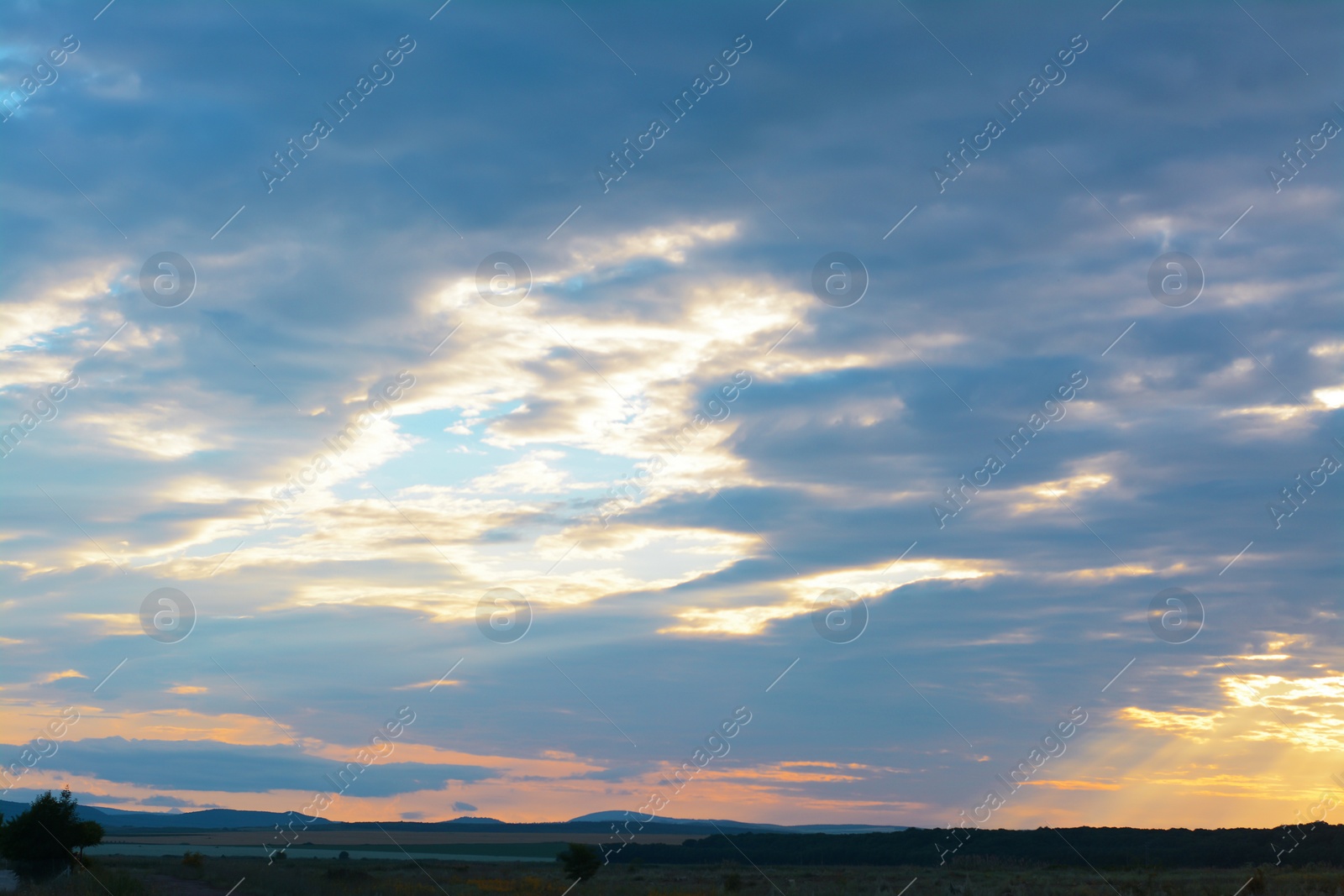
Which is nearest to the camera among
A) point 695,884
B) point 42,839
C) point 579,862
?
point 42,839

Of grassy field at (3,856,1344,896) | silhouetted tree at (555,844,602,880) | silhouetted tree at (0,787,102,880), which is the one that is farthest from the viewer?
silhouetted tree at (555,844,602,880)

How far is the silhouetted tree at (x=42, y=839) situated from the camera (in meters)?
45.5

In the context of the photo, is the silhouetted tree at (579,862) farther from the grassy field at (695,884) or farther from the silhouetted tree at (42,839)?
the silhouetted tree at (42,839)

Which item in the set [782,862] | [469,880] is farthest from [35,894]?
[782,862]

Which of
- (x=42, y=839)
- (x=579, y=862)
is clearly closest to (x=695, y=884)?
(x=579, y=862)

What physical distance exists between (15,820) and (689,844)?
112624mm

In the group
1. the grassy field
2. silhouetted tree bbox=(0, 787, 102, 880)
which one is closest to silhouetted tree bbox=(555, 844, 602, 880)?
the grassy field

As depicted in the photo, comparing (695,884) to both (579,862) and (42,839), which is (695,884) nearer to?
(579,862)

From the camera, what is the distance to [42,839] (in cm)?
4578

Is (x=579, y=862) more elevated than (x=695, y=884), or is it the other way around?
(x=579, y=862)

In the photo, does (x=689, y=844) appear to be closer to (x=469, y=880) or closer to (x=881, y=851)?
(x=881, y=851)

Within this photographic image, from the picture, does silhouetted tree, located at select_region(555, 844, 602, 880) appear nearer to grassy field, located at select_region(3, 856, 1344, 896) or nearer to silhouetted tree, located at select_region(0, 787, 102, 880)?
grassy field, located at select_region(3, 856, 1344, 896)

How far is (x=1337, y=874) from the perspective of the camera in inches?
2000

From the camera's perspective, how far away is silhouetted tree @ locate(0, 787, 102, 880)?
45.5 metres
